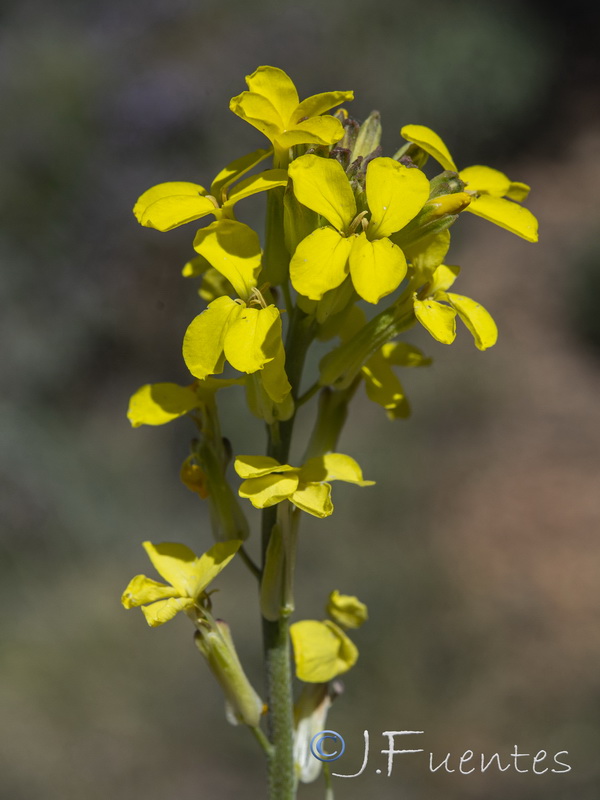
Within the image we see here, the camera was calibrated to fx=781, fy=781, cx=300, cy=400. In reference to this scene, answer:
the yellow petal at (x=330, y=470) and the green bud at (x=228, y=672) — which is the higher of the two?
the yellow petal at (x=330, y=470)

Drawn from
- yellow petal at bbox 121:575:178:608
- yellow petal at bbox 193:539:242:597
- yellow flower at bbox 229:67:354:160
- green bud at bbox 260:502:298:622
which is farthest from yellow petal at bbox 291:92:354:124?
yellow petal at bbox 121:575:178:608

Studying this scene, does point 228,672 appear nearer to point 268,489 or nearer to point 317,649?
point 317,649

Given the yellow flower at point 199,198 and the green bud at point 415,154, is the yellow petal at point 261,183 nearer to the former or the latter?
the yellow flower at point 199,198

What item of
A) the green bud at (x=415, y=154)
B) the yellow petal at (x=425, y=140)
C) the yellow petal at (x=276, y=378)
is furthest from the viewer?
the green bud at (x=415, y=154)

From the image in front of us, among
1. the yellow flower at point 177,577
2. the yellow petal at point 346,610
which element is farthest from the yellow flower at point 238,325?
the yellow petal at point 346,610

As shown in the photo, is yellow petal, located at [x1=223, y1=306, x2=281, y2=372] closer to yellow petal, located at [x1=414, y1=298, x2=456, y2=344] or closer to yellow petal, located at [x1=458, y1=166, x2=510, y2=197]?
yellow petal, located at [x1=414, y1=298, x2=456, y2=344]
